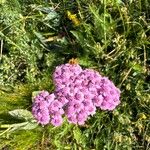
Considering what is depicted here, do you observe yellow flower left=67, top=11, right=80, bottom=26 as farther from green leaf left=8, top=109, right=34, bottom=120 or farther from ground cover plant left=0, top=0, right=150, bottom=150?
green leaf left=8, top=109, right=34, bottom=120

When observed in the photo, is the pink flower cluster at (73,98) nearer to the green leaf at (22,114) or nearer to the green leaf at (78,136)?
the green leaf at (22,114)

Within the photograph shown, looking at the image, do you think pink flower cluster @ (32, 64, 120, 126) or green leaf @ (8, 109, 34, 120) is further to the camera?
green leaf @ (8, 109, 34, 120)

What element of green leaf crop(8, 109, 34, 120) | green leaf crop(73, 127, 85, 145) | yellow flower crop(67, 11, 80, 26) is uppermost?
yellow flower crop(67, 11, 80, 26)

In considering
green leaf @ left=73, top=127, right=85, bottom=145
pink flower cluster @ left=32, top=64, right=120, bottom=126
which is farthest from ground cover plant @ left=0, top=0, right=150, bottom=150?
pink flower cluster @ left=32, top=64, right=120, bottom=126

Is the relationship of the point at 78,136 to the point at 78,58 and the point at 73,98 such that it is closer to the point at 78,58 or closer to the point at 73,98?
the point at 73,98

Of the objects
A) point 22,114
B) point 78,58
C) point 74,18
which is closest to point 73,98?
point 22,114

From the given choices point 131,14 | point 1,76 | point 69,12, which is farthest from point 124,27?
point 1,76
